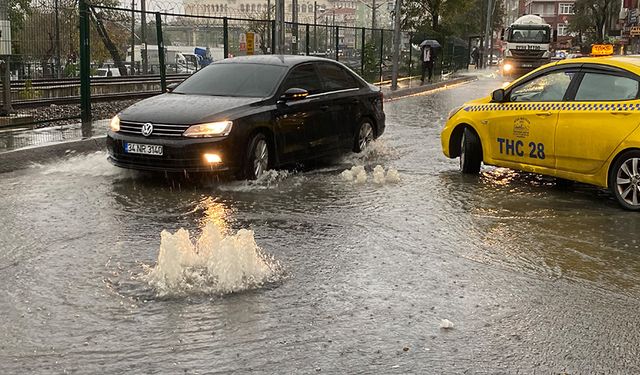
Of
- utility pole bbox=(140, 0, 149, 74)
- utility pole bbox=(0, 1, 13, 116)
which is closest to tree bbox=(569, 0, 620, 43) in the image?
utility pole bbox=(140, 0, 149, 74)

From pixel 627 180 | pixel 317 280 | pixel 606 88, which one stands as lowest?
pixel 317 280

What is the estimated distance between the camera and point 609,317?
4.64 metres

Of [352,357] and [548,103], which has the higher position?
[548,103]

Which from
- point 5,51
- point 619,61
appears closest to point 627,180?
point 619,61

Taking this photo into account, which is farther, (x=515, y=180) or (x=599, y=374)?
(x=515, y=180)

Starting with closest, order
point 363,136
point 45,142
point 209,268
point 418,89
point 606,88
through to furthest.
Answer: point 209,268, point 606,88, point 45,142, point 363,136, point 418,89

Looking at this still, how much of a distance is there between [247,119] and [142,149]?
1237 millimetres

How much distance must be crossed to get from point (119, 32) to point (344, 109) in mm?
9942

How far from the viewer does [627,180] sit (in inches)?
297

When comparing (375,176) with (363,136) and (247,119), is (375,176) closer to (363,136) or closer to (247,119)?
(247,119)

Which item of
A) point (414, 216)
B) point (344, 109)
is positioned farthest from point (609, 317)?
point (344, 109)

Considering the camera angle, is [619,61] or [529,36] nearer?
→ [619,61]

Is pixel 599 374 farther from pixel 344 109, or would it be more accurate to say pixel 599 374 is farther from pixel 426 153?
pixel 426 153

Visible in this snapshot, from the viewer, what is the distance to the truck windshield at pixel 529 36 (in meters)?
38.2
